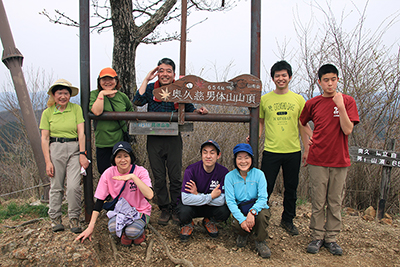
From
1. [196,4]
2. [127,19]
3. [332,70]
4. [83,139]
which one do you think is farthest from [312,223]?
[196,4]

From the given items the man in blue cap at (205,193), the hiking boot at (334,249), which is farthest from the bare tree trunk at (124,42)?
the hiking boot at (334,249)

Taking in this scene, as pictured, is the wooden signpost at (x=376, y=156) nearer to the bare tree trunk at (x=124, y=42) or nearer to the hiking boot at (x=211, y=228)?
the hiking boot at (x=211, y=228)

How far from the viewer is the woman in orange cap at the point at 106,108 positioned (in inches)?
123

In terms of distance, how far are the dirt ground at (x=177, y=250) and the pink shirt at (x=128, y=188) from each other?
0.46 m

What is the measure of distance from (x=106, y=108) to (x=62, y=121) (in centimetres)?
51

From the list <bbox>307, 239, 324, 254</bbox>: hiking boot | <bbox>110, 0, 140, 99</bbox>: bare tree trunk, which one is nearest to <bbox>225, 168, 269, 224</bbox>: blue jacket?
<bbox>307, 239, 324, 254</bbox>: hiking boot

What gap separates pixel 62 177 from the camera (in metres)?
2.96

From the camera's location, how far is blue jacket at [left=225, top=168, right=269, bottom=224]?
116 inches

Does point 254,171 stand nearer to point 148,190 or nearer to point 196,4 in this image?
point 148,190

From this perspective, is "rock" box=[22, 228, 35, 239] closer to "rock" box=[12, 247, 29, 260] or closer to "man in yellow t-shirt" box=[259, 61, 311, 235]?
"rock" box=[12, 247, 29, 260]

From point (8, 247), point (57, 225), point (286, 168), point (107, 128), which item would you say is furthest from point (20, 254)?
point (286, 168)

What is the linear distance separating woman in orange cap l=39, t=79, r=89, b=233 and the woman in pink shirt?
12.4 inches

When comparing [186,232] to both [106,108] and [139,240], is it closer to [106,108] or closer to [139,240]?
[139,240]

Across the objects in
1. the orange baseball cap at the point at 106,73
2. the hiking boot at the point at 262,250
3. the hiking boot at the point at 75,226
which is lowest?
the hiking boot at the point at 262,250
